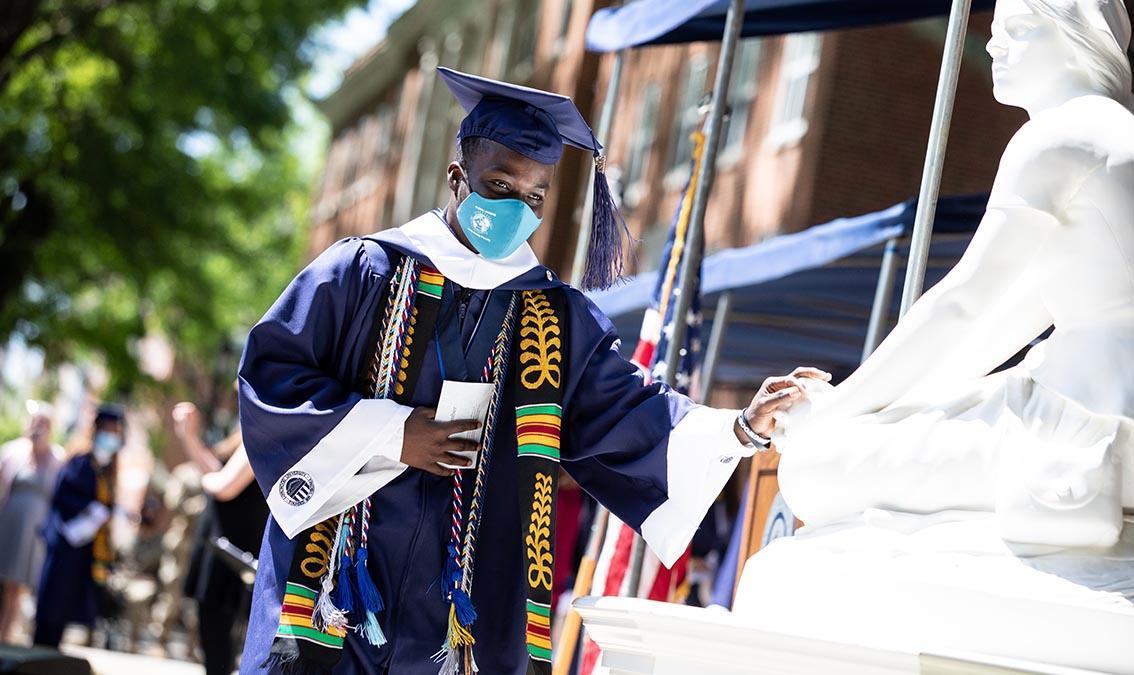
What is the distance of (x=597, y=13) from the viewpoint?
7.25 meters

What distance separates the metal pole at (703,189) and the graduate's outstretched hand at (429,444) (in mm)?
2208

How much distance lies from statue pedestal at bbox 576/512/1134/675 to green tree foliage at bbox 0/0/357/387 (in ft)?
54.0

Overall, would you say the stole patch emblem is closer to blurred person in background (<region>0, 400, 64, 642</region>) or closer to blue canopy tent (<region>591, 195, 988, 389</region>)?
blue canopy tent (<region>591, 195, 988, 389</region>)

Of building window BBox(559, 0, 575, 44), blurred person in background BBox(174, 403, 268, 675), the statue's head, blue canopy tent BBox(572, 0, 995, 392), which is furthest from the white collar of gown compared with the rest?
building window BBox(559, 0, 575, 44)

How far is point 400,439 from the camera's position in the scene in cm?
360

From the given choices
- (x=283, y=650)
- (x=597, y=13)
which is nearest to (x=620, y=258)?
(x=283, y=650)

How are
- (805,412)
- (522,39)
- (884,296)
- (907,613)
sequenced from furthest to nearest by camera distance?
(522,39) < (884,296) < (805,412) < (907,613)

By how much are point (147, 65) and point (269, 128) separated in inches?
60.7

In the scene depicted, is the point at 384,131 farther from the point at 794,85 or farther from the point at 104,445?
the point at 104,445

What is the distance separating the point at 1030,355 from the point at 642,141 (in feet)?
62.6

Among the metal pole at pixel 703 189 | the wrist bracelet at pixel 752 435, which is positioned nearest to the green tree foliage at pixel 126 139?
the metal pole at pixel 703 189

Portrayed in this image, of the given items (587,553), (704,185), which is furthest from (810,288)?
(704,185)

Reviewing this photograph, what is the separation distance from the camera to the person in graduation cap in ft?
11.8

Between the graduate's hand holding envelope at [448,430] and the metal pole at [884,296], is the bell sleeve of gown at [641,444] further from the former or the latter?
the metal pole at [884,296]
